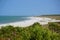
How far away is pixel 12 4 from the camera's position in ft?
13.8

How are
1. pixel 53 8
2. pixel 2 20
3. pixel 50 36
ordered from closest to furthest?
pixel 50 36 < pixel 2 20 < pixel 53 8

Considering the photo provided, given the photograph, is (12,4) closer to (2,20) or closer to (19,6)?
(19,6)

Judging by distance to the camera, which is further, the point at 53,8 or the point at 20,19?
the point at 53,8

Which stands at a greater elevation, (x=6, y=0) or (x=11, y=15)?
(x=6, y=0)

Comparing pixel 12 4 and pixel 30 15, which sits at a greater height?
pixel 12 4

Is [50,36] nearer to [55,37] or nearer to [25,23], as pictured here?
[55,37]

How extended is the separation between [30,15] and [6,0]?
0.72 meters

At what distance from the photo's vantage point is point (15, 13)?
421 cm

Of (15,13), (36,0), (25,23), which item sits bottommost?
(25,23)

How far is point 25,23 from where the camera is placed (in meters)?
4.06

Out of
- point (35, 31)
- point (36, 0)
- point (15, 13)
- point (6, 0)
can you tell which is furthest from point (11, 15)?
point (35, 31)

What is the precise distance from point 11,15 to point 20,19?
0.88 feet

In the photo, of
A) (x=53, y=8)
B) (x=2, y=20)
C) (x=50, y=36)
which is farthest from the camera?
(x=53, y=8)

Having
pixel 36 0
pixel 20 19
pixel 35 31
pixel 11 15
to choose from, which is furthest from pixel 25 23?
A: pixel 35 31
